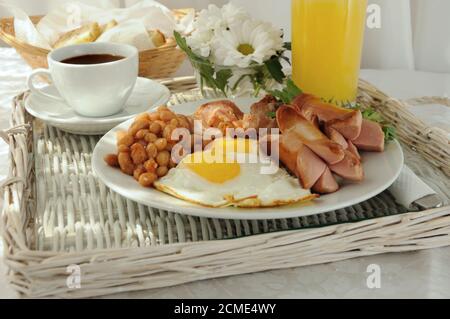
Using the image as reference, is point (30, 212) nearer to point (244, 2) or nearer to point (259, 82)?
point (259, 82)

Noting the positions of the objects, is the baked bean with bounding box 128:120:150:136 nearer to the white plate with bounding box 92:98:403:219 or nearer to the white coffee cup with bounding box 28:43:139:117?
the white plate with bounding box 92:98:403:219

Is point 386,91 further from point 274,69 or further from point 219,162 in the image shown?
point 219,162

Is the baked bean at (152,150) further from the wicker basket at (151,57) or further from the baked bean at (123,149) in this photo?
the wicker basket at (151,57)

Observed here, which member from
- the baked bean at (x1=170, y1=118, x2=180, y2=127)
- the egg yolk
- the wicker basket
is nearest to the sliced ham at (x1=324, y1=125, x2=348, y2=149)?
the egg yolk

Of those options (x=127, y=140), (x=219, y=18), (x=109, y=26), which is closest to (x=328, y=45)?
(x=219, y=18)

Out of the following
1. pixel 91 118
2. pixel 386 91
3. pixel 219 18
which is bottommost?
pixel 386 91

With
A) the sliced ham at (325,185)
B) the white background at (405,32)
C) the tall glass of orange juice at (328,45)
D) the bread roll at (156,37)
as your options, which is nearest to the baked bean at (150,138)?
the sliced ham at (325,185)
